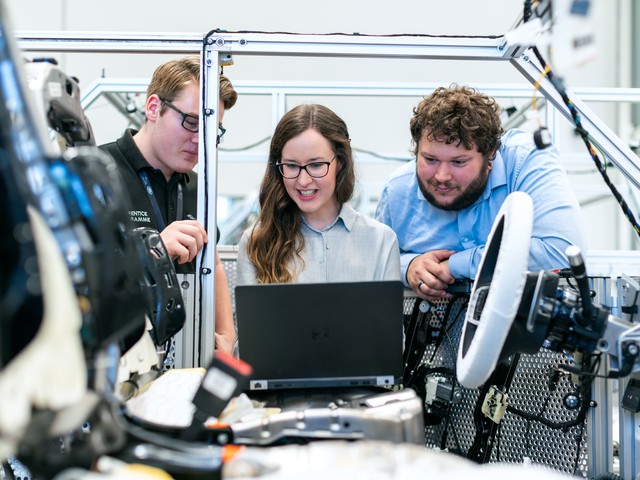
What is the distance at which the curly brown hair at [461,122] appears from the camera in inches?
81.5

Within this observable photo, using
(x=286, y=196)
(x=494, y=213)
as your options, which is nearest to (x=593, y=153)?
(x=494, y=213)

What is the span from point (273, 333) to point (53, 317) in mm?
665

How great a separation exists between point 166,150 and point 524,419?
1.45 meters

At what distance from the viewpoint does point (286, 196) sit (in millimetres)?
2182

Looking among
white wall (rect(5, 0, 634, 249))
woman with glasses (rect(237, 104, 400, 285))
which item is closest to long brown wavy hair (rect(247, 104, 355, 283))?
woman with glasses (rect(237, 104, 400, 285))

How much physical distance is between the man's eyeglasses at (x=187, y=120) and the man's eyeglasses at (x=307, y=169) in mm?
332

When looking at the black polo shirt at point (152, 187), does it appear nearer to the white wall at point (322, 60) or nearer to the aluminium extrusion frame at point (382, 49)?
the aluminium extrusion frame at point (382, 49)

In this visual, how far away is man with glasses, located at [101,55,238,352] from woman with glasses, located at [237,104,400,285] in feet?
0.77

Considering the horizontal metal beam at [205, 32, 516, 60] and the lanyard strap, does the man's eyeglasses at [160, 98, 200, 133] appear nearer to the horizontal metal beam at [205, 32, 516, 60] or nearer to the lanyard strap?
the lanyard strap

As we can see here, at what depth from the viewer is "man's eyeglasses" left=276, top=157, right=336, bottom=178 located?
2.06 m

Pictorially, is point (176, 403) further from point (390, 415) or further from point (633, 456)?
point (633, 456)

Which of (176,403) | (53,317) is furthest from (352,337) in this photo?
(53,317)

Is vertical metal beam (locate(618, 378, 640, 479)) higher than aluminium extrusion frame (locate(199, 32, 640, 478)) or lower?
lower

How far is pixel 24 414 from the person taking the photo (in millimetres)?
745
